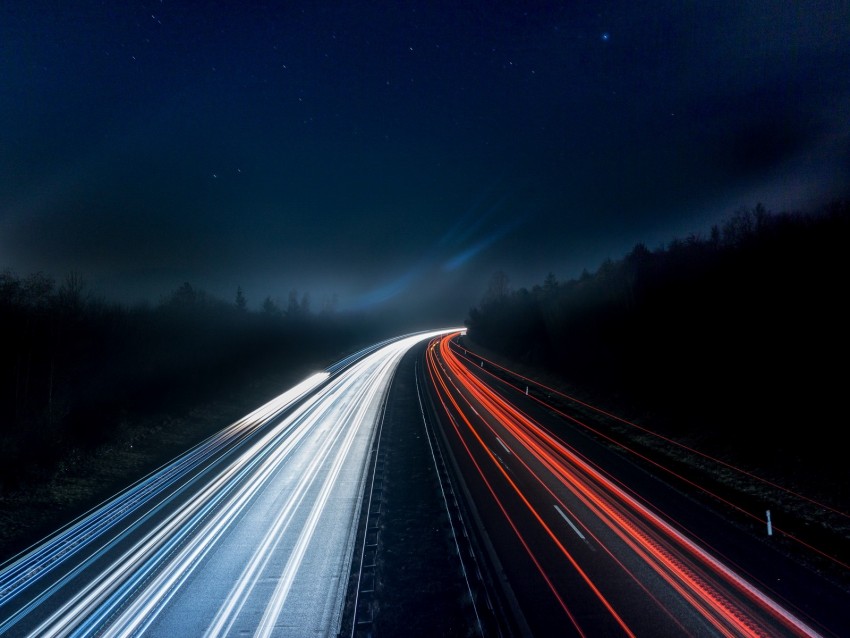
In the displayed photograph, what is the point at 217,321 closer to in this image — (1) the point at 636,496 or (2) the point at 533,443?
(2) the point at 533,443

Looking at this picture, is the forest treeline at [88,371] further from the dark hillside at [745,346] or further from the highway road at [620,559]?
the dark hillside at [745,346]

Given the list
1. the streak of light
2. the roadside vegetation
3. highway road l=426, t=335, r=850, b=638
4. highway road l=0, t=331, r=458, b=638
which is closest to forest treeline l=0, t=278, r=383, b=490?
the roadside vegetation

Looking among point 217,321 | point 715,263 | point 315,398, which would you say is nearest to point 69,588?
point 315,398

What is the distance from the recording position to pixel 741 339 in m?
19.4

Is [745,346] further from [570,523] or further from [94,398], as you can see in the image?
[94,398]

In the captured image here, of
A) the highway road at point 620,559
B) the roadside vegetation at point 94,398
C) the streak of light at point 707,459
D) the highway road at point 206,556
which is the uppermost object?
the roadside vegetation at point 94,398

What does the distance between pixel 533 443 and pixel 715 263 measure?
13804 millimetres

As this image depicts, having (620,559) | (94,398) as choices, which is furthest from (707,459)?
(94,398)

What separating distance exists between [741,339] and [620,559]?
46.5 ft

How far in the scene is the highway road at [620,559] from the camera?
8398 mm

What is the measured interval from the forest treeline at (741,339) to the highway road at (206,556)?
16.5m

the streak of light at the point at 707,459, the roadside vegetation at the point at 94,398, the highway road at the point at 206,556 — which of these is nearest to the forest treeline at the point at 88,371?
the roadside vegetation at the point at 94,398

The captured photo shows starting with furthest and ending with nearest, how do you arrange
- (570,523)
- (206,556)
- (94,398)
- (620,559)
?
(94,398) → (570,523) → (206,556) → (620,559)

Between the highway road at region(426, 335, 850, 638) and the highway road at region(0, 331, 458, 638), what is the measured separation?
4.45 meters
